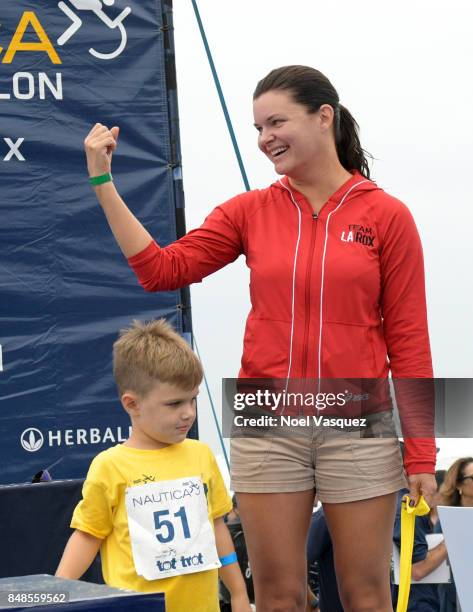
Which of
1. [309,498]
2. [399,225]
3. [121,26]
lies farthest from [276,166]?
[121,26]

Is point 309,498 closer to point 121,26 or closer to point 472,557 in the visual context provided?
point 472,557

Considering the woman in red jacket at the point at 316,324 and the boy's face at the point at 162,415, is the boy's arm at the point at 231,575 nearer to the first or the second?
the woman in red jacket at the point at 316,324

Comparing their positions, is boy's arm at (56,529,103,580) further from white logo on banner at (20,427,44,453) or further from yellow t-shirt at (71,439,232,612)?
white logo on banner at (20,427,44,453)

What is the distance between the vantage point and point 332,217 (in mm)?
2957

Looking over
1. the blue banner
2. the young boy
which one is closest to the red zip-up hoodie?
the young boy

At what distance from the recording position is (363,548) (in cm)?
285

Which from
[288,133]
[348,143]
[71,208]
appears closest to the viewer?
[288,133]

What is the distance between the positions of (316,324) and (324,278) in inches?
4.6

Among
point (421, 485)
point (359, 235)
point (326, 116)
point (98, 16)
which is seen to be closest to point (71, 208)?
point (98, 16)

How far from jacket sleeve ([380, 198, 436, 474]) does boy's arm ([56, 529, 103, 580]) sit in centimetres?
82

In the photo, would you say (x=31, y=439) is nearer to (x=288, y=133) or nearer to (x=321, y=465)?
(x=321, y=465)

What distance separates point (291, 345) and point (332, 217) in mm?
365

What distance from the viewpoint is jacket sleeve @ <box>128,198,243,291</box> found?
9.77 ft

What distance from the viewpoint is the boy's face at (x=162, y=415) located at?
2816 millimetres
